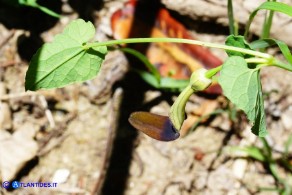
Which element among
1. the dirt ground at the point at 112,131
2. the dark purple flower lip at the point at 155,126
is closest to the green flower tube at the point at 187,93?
the dark purple flower lip at the point at 155,126

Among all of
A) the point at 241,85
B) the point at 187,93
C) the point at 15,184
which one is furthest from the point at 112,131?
the point at 241,85

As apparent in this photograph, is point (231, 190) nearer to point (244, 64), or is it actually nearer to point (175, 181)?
point (175, 181)

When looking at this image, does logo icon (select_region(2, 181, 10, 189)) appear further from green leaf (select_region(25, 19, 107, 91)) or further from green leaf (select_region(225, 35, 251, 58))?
green leaf (select_region(225, 35, 251, 58))

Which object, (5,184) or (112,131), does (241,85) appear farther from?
(5,184)

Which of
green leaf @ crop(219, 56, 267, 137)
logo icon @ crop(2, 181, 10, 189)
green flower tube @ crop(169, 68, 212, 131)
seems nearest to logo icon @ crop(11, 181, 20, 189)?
logo icon @ crop(2, 181, 10, 189)

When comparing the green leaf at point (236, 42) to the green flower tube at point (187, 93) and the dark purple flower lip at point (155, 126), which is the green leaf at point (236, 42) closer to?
the green flower tube at point (187, 93)

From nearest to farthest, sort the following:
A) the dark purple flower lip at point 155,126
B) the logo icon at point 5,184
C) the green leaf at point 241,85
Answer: the green leaf at point 241,85, the dark purple flower lip at point 155,126, the logo icon at point 5,184
